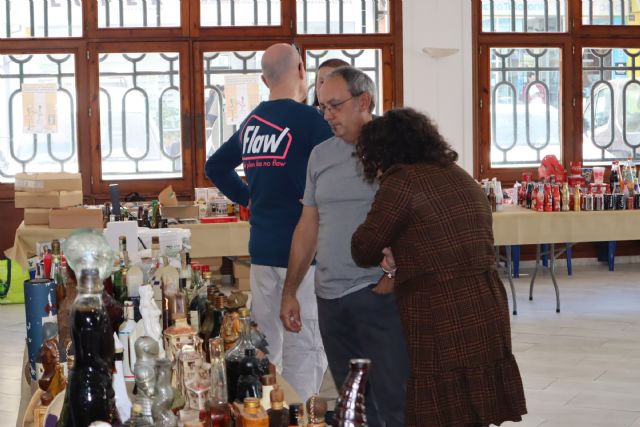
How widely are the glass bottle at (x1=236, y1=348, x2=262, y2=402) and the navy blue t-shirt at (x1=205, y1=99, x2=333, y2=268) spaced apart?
1.67 meters

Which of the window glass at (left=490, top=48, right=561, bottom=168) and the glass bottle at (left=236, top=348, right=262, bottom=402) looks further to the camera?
the window glass at (left=490, top=48, right=561, bottom=168)

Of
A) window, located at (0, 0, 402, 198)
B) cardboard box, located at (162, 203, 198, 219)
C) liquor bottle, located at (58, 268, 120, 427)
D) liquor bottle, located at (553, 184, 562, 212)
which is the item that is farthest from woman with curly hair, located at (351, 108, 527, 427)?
window, located at (0, 0, 402, 198)

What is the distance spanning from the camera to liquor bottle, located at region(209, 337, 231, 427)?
73.7 inches

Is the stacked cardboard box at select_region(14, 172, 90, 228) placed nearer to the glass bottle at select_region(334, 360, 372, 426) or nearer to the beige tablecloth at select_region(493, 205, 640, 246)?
the beige tablecloth at select_region(493, 205, 640, 246)

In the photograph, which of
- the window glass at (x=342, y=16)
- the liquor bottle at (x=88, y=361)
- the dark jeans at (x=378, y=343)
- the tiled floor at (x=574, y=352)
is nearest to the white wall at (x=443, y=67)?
the window glass at (x=342, y=16)

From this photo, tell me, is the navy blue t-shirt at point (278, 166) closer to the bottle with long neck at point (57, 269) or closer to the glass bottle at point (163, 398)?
the bottle with long neck at point (57, 269)

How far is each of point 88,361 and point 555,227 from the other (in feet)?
19.1

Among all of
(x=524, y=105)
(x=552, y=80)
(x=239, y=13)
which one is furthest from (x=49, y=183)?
(x=552, y=80)

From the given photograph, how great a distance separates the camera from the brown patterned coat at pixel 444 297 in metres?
2.83

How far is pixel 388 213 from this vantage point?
284 cm

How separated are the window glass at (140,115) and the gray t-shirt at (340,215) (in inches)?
244

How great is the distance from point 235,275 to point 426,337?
234 inches

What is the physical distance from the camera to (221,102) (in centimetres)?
945

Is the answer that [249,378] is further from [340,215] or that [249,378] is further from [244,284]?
[244,284]
